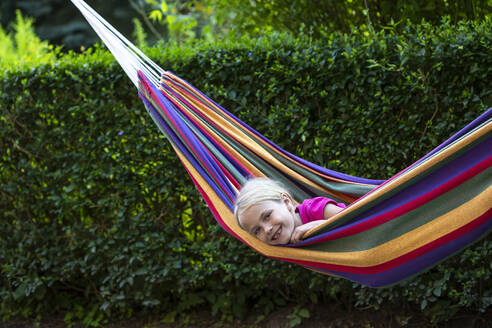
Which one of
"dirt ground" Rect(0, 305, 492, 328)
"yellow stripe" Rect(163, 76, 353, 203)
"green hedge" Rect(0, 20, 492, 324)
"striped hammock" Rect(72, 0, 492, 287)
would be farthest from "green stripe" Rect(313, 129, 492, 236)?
"dirt ground" Rect(0, 305, 492, 328)

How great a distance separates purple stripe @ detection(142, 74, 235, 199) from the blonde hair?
0.12 metres

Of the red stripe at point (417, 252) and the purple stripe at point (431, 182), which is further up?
the purple stripe at point (431, 182)

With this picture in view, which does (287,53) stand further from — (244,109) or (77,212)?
(77,212)

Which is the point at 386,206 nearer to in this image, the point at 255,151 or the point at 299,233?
the point at 299,233

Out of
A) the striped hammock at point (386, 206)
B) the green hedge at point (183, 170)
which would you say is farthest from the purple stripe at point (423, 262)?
the green hedge at point (183, 170)

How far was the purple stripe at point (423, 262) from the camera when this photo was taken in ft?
4.01

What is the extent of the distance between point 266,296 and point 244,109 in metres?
1.16

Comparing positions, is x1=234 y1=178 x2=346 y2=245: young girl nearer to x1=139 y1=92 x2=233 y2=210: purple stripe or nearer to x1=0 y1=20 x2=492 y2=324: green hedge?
x1=139 y1=92 x2=233 y2=210: purple stripe

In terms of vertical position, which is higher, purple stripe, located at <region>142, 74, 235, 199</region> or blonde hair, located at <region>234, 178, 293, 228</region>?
purple stripe, located at <region>142, 74, 235, 199</region>

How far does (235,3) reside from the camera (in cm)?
340

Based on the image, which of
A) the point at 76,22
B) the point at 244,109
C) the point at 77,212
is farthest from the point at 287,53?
the point at 76,22

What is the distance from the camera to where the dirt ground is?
2309 mm

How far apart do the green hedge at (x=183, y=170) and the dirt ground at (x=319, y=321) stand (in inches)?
2.5

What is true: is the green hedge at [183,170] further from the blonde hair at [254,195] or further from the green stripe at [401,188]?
the green stripe at [401,188]
